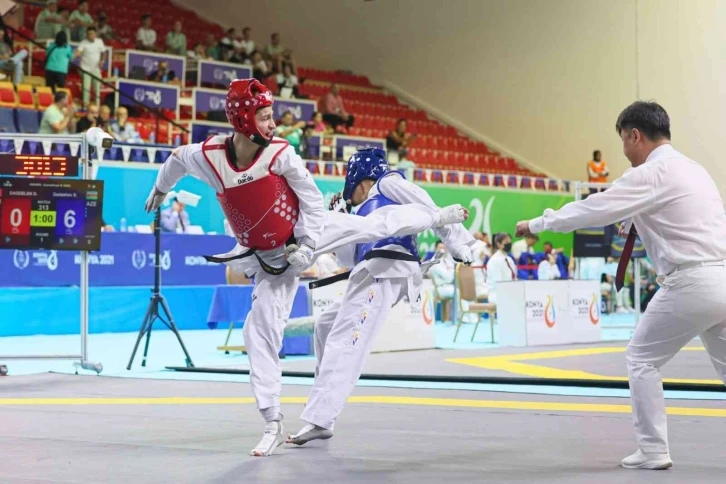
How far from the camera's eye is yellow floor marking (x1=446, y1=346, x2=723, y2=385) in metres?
9.40

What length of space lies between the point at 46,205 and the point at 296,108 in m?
12.8

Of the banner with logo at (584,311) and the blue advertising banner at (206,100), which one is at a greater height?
the blue advertising banner at (206,100)

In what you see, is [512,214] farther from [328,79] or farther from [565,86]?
[328,79]

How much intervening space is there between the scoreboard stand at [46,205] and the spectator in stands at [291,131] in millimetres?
9370

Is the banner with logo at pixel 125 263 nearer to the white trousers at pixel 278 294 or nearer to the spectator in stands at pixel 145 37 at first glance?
the spectator in stands at pixel 145 37

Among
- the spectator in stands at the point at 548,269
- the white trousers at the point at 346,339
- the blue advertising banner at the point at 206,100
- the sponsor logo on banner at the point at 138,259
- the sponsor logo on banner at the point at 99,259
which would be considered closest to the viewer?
the white trousers at the point at 346,339

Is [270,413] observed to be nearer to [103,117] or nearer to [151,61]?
[103,117]

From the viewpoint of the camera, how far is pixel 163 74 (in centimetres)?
2014

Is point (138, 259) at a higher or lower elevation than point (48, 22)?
lower

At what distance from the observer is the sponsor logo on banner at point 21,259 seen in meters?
14.6

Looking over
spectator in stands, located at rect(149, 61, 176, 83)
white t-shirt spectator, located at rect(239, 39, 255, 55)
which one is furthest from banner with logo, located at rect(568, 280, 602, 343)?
white t-shirt spectator, located at rect(239, 39, 255, 55)

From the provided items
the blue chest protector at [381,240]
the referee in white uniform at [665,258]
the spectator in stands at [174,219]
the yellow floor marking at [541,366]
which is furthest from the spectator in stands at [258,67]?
the referee in white uniform at [665,258]

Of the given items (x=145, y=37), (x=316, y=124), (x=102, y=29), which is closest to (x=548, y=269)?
(x=316, y=124)

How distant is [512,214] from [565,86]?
5.23 metres
